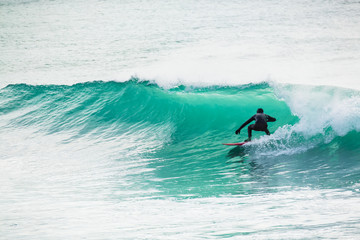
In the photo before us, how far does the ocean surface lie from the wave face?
0.03 metres

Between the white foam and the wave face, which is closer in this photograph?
the wave face

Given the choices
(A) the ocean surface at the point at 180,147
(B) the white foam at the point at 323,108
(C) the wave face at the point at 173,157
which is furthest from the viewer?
(B) the white foam at the point at 323,108

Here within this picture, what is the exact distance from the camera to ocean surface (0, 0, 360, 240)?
5156mm

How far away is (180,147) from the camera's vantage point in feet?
A: 33.8

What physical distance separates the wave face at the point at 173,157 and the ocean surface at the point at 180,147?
3 cm

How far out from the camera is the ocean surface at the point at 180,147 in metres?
5.16

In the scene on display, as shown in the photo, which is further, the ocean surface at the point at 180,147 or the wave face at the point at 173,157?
the wave face at the point at 173,157

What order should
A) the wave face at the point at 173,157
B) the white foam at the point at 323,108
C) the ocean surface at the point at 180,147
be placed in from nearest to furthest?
the ocean surface at the point at 180,147 < the wave face at the point at 173,157 < the white foam at the point at 323,108

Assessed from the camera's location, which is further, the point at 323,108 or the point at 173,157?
the point at 323,108

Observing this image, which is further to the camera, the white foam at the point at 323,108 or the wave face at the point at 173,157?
the white foam at the point at 323,108

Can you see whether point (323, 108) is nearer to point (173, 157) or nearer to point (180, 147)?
point (180, 147)

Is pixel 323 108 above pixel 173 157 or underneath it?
above

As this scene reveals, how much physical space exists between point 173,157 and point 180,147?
0.84m

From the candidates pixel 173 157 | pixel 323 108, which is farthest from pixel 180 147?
pixel 323 108
